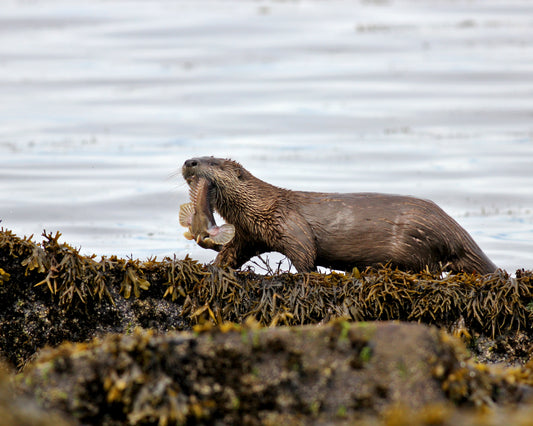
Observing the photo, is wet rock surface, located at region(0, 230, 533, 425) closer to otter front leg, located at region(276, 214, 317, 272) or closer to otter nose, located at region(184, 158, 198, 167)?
otter front leg, located at region(276, 214, 317, 272)

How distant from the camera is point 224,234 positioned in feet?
19.1

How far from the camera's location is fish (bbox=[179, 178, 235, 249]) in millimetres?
A: 5812

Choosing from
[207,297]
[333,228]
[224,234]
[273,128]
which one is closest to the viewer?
[207,297]

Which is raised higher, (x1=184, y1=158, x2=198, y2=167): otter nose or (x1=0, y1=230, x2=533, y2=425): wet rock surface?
(x1=184, y1=158, x2=198, y2=167): otter nose

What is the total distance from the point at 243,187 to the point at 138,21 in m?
18.2

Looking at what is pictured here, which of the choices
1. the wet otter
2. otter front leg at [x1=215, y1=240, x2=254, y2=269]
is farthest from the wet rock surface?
otter front leg at [x1=215, y1=240, x2=254, y2=269]

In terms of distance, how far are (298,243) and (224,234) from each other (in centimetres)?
50

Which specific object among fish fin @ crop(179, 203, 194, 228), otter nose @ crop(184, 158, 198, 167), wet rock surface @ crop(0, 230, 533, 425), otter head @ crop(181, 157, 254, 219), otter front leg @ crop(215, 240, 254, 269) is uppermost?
otter nose @ crop(184, 158, 198, 167)

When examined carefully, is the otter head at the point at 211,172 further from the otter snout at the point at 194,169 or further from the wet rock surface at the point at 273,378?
the wet rock surface at the point at 273,378

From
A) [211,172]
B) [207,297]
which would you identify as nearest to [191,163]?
[211,172]

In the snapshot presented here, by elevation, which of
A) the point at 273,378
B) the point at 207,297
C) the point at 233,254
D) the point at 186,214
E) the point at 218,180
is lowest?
the point at 273,378

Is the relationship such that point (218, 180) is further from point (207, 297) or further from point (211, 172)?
point (207, 297)

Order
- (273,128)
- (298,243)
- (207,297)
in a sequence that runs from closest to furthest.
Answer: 1. (207,297)
2. (298,243)
3. (273,128)

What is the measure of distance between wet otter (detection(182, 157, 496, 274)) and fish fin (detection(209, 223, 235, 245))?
1.02 feet
